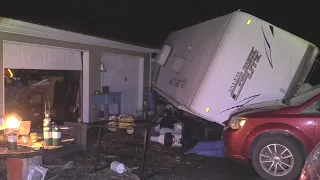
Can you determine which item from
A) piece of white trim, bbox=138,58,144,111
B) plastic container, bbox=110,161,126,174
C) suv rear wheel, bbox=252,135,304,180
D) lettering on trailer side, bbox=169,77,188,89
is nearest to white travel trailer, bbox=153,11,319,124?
lettering on trailer side, bbox=169,77,188,89

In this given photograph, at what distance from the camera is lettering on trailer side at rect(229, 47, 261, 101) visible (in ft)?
29.6

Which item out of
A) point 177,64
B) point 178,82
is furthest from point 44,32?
point 177,64

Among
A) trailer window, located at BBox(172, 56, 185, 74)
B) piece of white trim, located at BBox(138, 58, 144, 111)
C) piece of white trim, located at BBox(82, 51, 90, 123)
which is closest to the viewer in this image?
trailer window, located at BBox(172, 56, 185, 74)

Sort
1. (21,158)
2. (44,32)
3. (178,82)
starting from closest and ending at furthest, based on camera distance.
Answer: (21,158) < (44,32) < (178,82)

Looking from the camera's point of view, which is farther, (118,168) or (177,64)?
(177,64)

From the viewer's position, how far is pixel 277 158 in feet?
23.1

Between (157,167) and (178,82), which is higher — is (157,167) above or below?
below

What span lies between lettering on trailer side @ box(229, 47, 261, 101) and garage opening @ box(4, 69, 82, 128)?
199 inches

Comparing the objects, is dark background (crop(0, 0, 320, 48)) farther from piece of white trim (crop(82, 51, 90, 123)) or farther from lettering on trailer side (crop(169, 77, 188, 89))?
lettering on trailer side (crop(169, 77, 188, 89))

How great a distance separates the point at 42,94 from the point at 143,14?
7.47 m

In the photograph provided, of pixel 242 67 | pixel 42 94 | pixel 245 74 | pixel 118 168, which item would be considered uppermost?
pixel 242 67

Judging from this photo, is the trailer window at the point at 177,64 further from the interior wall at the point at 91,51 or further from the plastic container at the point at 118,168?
the plastic container at the point at 118,168

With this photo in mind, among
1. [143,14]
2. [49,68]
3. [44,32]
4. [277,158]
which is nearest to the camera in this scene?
[277,158]

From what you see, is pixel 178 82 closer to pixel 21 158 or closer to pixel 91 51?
pixel 91 51
